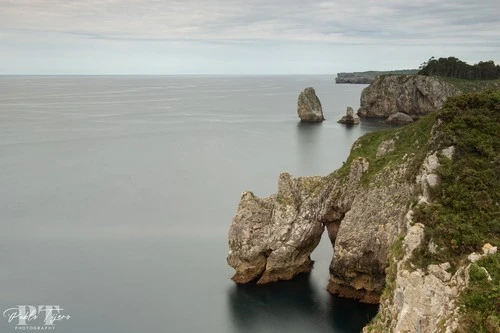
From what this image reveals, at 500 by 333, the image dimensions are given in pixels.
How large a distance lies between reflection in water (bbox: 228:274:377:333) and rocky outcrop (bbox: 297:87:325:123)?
323 ft

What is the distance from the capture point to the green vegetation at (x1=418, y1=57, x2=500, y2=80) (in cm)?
14438

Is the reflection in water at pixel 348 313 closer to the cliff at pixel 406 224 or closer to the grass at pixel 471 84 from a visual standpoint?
the cliff at pixel 406 224

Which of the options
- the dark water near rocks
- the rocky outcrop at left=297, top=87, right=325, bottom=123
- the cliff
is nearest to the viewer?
the cliff


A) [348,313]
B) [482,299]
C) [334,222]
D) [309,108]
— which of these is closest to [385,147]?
[334,222]

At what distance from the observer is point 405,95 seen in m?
138

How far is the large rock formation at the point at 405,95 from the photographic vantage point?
431 ft

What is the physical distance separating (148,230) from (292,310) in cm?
2067

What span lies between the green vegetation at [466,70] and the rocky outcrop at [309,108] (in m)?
40.5

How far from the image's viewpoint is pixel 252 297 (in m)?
38.5

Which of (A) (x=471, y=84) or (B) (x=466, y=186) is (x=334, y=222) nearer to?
(B) (x=466, y=186)

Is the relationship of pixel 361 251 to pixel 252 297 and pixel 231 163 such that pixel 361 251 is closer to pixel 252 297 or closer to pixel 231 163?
pixel 252 297
